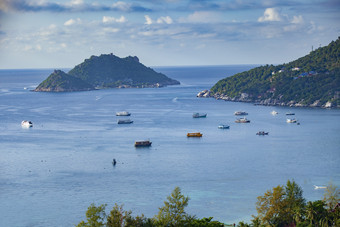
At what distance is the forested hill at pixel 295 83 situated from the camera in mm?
136375

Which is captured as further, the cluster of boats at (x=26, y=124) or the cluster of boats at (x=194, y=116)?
the cluster of boats at (x=26, y=124)

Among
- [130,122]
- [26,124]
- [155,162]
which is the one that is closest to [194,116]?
[130,122]

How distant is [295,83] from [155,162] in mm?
85216

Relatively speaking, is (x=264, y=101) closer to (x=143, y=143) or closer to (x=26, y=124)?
(x=26, y=124)

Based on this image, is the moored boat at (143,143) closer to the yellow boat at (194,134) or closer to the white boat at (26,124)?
the yellow boat at (194,134)

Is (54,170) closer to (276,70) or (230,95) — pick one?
(230,95)

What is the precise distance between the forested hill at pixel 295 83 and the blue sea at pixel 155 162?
1478 cm

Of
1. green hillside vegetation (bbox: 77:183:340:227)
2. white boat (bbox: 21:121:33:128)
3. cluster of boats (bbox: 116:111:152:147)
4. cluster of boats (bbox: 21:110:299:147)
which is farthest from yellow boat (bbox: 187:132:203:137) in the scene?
green hillside vegetation (bbox: 77:183:340:227)

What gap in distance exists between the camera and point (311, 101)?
134750mm

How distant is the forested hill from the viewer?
13638 cm

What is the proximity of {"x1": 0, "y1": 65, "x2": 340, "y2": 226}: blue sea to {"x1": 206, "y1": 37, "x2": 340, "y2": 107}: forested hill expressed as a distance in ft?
48.5

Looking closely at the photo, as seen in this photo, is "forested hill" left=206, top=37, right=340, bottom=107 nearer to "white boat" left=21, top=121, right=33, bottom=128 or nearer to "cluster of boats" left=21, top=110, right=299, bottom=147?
"cluster of boats" left=21, top=110, right=299, bottom=147

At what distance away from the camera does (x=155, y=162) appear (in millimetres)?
70875

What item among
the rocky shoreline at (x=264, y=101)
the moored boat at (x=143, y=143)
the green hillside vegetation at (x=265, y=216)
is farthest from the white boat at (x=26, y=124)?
the green hillside vegetation at (x=265, y=216)
